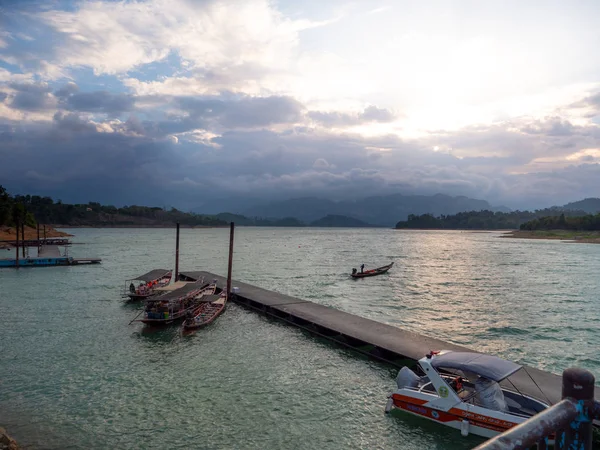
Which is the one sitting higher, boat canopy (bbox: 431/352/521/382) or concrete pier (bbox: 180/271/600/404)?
boat canopy (bbox: 431/352/521/382)

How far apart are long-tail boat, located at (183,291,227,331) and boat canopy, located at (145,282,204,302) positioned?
5.11ft

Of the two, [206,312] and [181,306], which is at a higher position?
[181,306]

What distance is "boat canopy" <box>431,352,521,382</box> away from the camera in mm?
16609

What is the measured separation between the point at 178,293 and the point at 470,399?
26.8 metres

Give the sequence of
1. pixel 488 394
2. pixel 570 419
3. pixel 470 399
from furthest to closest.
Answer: pixel 470 399 → pixel 488 394 → pixel 570 419

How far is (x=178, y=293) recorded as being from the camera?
3700 centimetres

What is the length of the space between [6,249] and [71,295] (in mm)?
83775

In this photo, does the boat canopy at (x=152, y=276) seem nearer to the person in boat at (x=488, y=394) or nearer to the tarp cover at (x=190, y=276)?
the tarp cover at (x=190, y=276)

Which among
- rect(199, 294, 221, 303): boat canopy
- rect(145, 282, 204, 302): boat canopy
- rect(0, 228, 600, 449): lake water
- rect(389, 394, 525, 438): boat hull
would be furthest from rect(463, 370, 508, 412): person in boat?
rect(199, 294, 221, 303): boat canopy

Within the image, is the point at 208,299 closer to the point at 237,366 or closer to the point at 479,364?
the point at 237,366

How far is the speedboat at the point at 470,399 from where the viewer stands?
645 inches

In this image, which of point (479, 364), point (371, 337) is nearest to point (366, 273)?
point (371, 337)

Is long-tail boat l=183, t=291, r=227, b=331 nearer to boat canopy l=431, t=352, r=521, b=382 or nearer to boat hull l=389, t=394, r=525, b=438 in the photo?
boat hull l=389, t=394, r=525, b=438

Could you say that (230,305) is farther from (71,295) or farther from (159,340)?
(71,295)
